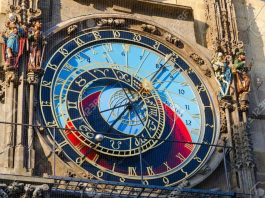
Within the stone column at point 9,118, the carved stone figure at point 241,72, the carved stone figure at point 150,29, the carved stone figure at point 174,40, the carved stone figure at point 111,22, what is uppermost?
the carved stone figure at point 111,22

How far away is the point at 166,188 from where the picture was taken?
1194cm

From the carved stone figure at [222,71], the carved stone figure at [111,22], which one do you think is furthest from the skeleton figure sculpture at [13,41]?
the carved stone figure at [222,71]

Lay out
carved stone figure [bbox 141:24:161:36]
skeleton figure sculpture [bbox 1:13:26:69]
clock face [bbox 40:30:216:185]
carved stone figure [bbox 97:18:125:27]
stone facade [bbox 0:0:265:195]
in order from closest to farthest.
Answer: stone facade [bbox 0:0:265:195] < clock face [bbox 40:30:216:185] < skeleton figure sculpture [bbox 1:13:26:69] < carved stone figure [bbox 97:18:125:27] < carved stone figure [bbox 141:24:161:36]

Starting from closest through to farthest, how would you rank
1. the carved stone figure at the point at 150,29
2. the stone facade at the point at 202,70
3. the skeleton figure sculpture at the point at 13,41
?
1. the stone facade at the point at 202,70
2. the skeleton figure sculpture at the point at 13,41
3. the carved stone figure at the point at 150,29

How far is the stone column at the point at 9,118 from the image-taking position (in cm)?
1209

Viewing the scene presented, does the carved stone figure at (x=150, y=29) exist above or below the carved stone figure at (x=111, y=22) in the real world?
below

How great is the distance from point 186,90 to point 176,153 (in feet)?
4.05

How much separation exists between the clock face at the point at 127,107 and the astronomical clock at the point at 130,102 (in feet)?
0.05

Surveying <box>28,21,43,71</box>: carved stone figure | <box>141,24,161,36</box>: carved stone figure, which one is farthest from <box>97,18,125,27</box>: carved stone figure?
<box>28,21,43,71</box>: carved stone figure

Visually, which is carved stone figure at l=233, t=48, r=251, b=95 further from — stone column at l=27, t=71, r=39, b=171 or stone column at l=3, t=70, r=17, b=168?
stone column at l=3, t=70, r=17, b=168

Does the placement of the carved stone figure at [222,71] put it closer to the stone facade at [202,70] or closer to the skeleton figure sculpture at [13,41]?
the stone facade at [202,70]

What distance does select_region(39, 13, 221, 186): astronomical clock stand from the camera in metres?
12.8

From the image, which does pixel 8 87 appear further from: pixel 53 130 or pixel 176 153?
pixel 176 153

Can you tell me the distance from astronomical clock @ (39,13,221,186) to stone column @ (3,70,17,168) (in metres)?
0.46
